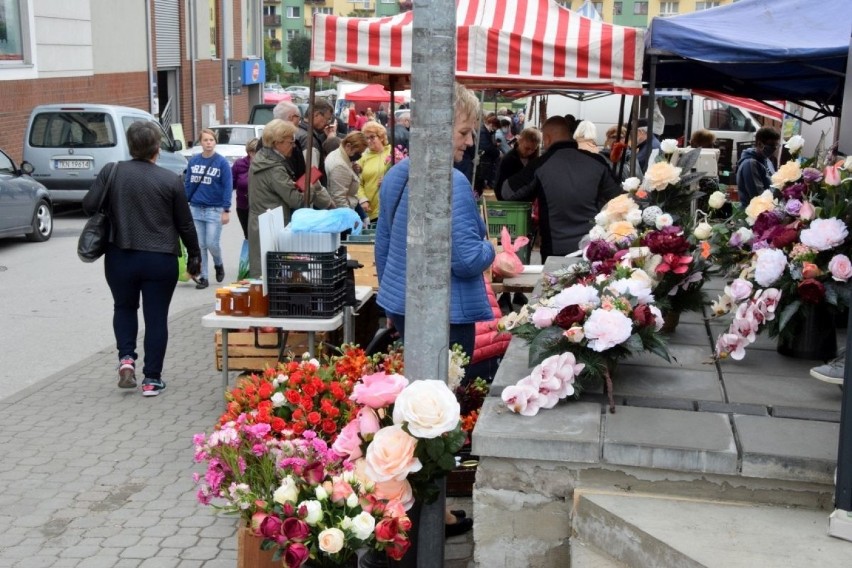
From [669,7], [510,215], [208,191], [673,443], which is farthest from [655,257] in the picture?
[669,7]

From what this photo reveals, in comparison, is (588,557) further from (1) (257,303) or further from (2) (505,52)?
(2) (505,52)

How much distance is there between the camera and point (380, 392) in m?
3.59

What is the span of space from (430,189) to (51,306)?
8.09 m

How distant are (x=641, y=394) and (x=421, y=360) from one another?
3.55 feet

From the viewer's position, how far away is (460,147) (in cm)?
533

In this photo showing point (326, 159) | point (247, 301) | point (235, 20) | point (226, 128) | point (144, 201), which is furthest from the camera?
point (235, 20)

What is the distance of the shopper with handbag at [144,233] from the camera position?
22.6 ft

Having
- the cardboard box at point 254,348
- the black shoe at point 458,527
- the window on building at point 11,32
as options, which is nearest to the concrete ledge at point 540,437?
the black shoe at point 458,527

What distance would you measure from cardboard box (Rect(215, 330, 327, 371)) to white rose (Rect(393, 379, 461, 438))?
356 centimetres

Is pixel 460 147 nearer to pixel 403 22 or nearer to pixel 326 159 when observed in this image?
pixel 403 22

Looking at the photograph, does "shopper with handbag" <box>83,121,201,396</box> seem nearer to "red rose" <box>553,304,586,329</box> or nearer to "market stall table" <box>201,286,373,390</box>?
"market stall table" <box>201,286,373,390</box>

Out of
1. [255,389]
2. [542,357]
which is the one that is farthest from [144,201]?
[542,357]

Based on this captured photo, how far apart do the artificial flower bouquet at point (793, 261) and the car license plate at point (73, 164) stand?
1491 cm

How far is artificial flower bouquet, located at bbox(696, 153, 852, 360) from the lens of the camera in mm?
4547
